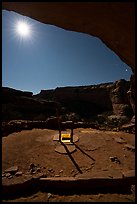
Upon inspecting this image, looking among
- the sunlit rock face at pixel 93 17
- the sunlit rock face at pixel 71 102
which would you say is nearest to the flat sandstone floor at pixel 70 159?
the sunlit rock face at pixel 93 17

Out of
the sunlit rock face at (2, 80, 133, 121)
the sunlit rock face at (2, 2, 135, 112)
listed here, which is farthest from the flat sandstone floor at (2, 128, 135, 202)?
the sunlit rock face at (2, 80, 133, 121)

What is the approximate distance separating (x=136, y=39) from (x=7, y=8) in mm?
2334

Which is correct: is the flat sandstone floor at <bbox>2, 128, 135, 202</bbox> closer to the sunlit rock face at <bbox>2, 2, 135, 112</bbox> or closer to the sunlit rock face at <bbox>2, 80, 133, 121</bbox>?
the sunlit rock face at <bbox>2, 2, 135, 112</bbox>

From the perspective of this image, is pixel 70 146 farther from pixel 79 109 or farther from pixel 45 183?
pixel 79 109

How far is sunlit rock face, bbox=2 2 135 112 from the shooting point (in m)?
3.08

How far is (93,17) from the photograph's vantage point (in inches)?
132

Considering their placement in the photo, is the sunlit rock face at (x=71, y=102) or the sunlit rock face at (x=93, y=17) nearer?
the sunlit rock face at (x=93, y=17)

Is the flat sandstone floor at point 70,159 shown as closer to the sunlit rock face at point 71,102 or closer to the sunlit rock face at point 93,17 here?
the sunlit rock face at point 93,17

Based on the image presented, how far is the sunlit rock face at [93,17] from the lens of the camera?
308cm

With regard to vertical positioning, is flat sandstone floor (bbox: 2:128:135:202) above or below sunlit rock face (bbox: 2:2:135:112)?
below

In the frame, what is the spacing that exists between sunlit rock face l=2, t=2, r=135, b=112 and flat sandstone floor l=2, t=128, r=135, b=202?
3.29 meters

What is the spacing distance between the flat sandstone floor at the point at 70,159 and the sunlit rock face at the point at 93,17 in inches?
130

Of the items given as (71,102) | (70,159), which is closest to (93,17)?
(70,159)

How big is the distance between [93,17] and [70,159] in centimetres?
481
